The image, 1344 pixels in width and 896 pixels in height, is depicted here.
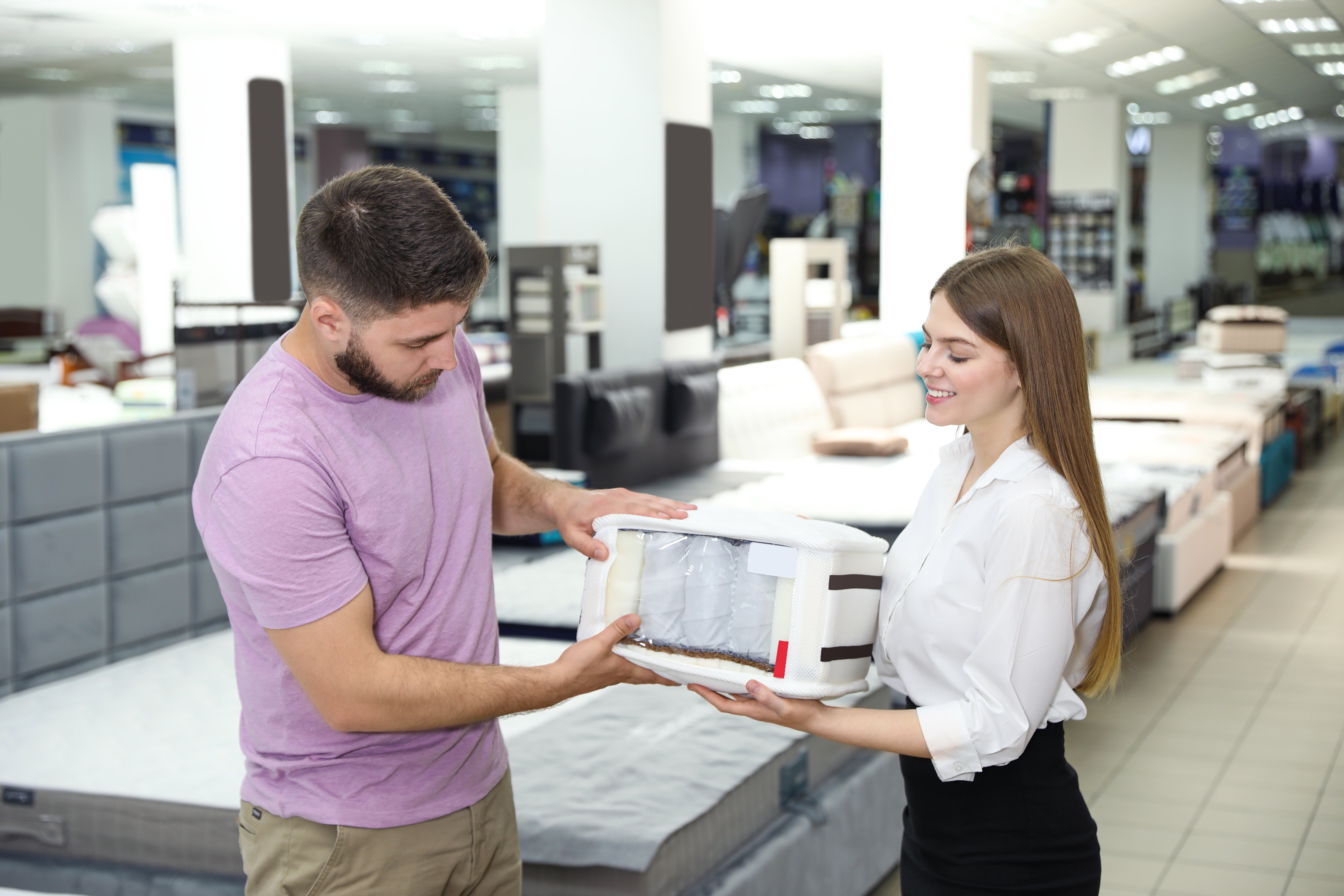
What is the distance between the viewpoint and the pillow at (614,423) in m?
6.12

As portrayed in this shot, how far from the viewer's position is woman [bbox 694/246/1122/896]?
5.13 ft

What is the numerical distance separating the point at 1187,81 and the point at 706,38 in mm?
8970

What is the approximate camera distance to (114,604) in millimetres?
3916

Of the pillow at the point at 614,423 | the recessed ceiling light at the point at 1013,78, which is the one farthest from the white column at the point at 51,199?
the pillow at the point at 614,423

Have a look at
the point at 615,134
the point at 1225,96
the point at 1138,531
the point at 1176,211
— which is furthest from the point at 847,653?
the point at 1176,211

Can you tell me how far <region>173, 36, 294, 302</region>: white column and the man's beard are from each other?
9.55 metres

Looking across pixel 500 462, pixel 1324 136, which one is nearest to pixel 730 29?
pixel 500 462

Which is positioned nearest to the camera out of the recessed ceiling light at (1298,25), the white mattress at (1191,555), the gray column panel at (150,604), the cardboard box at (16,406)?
the gray column panel at (150,604)

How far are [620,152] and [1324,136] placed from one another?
946 inches

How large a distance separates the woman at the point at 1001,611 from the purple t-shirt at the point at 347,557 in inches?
15.9

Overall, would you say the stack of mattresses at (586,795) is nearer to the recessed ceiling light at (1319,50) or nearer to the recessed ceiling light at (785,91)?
the recessed ceiling light at (1319,50)

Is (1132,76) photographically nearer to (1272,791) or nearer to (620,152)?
(620,152)

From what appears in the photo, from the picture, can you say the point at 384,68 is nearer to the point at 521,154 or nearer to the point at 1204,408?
the point at 521,154

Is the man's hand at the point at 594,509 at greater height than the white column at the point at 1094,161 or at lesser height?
lesser
